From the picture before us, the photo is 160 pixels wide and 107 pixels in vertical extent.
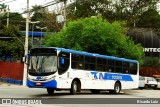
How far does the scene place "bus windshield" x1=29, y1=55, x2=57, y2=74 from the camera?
2292 centimetres

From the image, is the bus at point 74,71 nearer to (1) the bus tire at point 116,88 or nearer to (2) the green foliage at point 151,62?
(1) the bus tire at point 116,88

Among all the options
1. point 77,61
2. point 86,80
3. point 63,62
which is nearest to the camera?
point 63,62

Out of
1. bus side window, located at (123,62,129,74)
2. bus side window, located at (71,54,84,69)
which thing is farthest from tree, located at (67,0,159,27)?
bus side window, located at (71,54,84,69)

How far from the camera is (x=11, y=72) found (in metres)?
43.7

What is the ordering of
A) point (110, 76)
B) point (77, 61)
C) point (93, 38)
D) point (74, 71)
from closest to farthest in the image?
point (74, 71) < point (77, 61) < point (110, 76) < point (93, 38)

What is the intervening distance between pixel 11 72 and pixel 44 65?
21.4 metres

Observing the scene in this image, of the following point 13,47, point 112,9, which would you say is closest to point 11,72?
point 13,47

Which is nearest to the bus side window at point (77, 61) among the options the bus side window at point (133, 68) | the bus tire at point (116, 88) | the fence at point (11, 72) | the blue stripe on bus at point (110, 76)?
the blue stripe on bus at point (110, 76)

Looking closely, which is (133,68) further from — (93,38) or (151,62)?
(151,62)

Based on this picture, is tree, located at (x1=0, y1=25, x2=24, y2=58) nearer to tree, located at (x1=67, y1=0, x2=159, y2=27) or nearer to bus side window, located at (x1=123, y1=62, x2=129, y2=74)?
tree, located at (x1=67, y1=0, x2=159, y2=27)

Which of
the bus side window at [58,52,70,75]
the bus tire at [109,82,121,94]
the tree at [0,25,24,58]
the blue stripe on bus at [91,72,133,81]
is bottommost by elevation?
the bus tire at [109,82,121,94]

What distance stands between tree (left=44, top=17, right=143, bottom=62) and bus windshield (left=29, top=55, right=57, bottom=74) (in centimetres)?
1144

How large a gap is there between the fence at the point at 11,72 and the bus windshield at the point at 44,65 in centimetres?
1863

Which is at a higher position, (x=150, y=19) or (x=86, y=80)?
(x=150, y=19)
